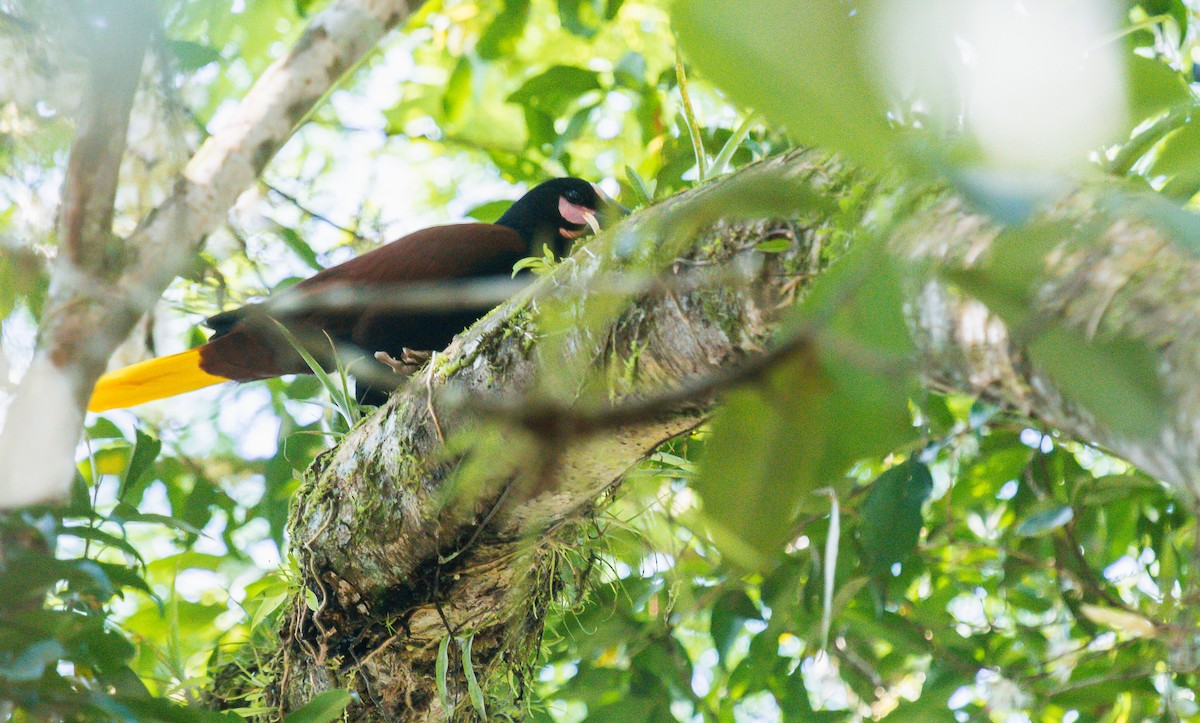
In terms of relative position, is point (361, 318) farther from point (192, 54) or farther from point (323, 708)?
point (323, 708)

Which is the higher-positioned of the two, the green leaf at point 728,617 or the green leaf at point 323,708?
the green leaf at point 323,708

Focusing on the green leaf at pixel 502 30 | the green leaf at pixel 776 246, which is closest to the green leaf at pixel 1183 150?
the green leaf at pixel 776 246

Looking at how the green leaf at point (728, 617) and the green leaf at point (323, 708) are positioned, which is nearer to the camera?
the green leaf at point (323, 708)

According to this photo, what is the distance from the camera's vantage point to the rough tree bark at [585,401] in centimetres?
34

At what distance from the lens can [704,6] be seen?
25 centimetres

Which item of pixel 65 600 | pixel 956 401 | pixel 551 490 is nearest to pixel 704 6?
pixel 551 490

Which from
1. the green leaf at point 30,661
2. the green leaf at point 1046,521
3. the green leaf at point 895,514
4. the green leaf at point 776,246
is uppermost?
the green leaf at point 776,246

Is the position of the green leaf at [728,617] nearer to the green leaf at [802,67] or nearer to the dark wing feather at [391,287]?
the dark wing feather at [391,287]

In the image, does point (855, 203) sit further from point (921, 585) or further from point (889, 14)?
point (921, 585)

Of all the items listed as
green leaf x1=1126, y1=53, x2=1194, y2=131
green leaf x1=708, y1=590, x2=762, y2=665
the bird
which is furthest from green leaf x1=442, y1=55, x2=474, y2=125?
green leaf x1=1126, y1=53, x2=1194, y2=131

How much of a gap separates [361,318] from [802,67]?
80.3 inches

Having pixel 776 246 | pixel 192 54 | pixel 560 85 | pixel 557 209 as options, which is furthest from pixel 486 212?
pixel 776 246

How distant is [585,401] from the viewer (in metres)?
0.63

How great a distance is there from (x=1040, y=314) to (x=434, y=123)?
11.7 feet
